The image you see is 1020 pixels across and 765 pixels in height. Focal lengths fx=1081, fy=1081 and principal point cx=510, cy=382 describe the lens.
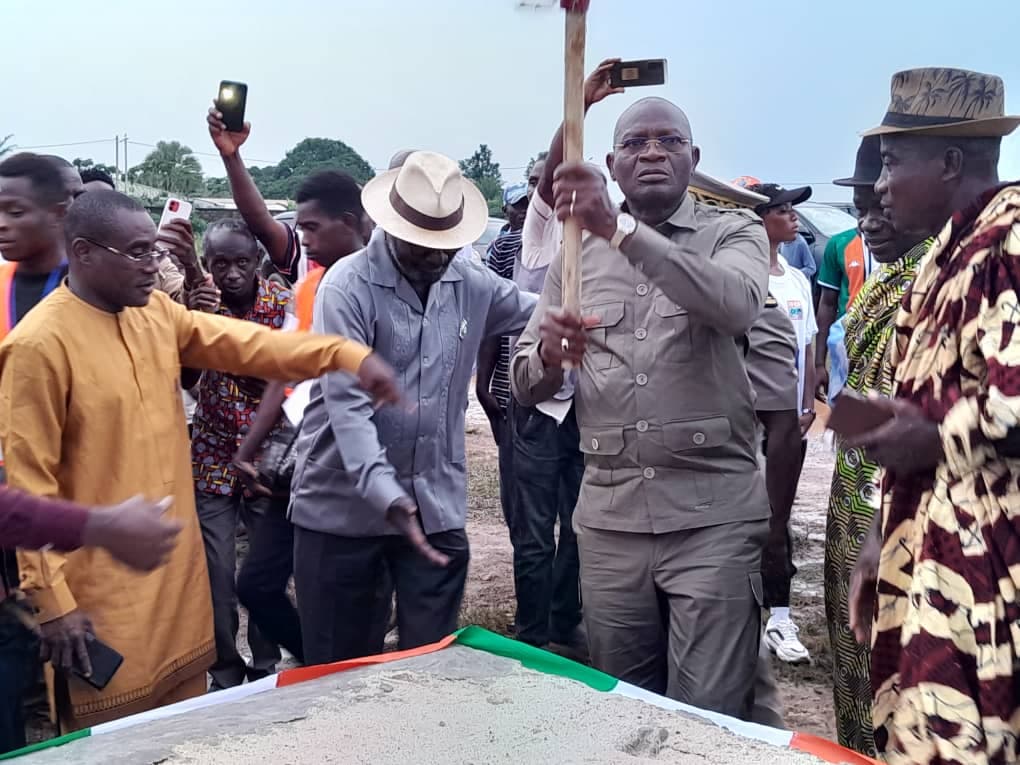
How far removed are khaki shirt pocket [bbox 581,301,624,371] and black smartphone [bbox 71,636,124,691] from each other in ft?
5.02

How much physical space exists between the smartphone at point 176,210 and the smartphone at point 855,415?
2647mm

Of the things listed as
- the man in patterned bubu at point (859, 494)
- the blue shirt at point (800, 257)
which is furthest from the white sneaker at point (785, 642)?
the blue shirt at point (800, 257)

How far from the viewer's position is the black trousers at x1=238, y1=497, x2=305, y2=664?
13.3ft

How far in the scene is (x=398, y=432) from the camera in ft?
10.8

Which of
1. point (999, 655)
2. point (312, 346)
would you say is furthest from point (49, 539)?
point (999, 655)

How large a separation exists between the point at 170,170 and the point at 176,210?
2555 centimetres

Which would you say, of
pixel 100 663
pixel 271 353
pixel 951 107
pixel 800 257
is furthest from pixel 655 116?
pixel 800 257

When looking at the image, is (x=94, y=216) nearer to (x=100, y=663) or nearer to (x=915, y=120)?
(x=100, y=663)

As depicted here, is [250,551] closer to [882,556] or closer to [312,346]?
[312,346]

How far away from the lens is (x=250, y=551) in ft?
13.5

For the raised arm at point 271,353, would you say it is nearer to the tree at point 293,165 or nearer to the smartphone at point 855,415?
the smartphone at point 855,415

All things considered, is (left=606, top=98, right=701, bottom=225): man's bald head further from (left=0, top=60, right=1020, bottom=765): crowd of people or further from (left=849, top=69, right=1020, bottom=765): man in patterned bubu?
(left=849, top=69, right=1020, bottom=765): man in patterned bubu

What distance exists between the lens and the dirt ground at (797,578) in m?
4.38

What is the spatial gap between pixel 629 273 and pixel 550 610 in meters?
2.22
